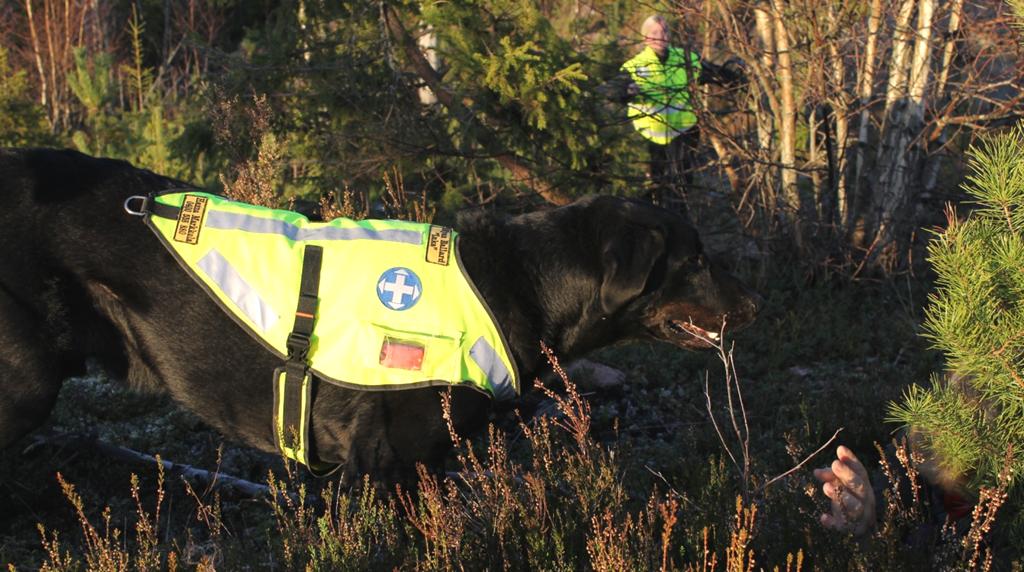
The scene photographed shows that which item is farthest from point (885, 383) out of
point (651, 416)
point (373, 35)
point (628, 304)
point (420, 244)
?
point (373, 35)

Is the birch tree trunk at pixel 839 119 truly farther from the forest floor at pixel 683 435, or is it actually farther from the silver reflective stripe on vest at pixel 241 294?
the silver reflective stripe on vest at pixel 241 294

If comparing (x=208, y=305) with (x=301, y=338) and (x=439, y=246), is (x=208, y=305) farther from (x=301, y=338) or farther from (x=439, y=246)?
(x=439, y=246)

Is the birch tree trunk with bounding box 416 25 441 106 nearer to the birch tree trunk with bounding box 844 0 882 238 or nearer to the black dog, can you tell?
the birch tree trunk with bounding box 844 0 882 238

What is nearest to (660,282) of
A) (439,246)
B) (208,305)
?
(439,246)

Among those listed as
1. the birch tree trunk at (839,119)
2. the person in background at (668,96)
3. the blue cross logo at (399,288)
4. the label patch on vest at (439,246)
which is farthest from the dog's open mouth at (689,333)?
the birch tree trunk at (839,119)

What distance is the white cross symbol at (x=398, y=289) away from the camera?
12.1ft

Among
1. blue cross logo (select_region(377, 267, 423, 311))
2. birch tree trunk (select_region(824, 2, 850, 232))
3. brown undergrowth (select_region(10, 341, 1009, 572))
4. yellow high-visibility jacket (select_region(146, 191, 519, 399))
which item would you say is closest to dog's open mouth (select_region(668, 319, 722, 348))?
brown undergrowth (select_region(10, 341, 1009, 572))

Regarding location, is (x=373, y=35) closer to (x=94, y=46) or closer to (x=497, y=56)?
(x=497, y=56)

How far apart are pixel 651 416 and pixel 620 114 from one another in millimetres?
2978

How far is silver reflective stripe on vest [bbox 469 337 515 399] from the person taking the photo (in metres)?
3.68

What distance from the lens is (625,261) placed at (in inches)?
158

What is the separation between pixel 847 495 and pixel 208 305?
8.25 feet

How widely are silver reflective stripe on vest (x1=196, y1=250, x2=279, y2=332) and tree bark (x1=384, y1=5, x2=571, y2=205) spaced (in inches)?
149

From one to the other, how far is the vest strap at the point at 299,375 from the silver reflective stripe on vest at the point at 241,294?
0.13 meters
